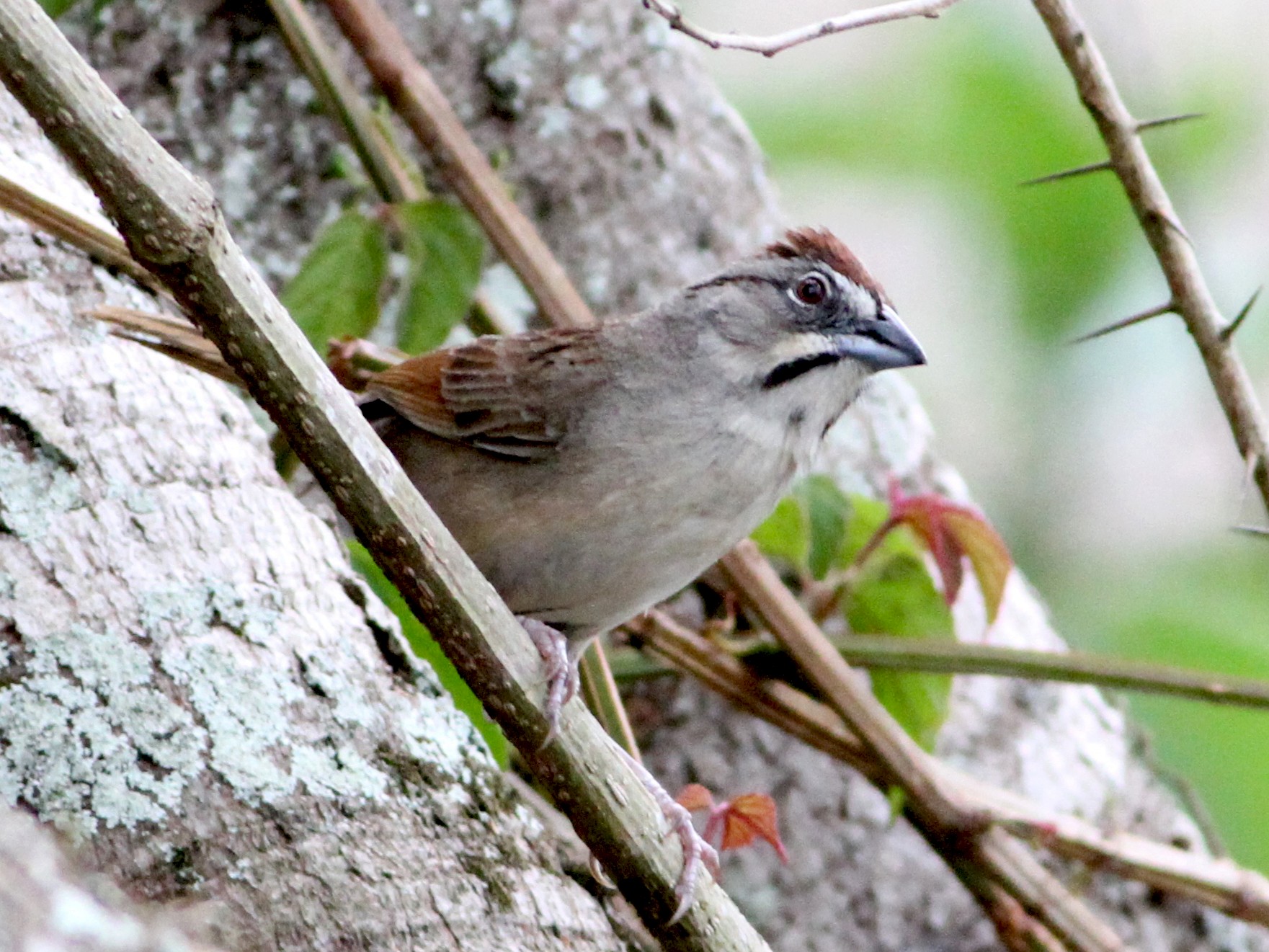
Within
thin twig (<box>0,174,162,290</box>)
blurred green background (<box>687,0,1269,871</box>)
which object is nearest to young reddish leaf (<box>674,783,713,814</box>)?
thin twig (<box>0,174,162,290</box>)

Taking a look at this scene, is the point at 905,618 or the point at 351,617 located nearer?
the point at 351,617

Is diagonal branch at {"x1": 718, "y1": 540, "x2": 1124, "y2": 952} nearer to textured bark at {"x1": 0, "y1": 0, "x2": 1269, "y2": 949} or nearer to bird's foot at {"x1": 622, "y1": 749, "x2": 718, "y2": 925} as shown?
textured bark at {"x1": 0, "y1": 0, "x2": 1269, "y2": 949}

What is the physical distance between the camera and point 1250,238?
20.3ft

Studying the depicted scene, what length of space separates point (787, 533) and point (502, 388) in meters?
0.86

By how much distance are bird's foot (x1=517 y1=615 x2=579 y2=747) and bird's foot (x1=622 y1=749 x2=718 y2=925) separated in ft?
0.44

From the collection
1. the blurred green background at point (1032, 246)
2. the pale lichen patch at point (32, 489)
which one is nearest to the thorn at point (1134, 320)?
the pale lichen patch at point (32, 489)

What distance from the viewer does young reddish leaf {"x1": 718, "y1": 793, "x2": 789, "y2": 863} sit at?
2.72 meters

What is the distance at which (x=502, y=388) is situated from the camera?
2922mm

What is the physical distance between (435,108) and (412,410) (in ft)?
2.89

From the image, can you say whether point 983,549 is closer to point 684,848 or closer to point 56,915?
point 684,848

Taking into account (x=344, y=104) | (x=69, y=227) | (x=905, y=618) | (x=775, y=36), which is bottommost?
(x=905, y=618)

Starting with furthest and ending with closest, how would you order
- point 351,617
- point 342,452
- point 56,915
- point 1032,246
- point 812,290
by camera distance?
point 1032,246 < point 812,290 < point 351,617 < point 342,452 < point 56,915

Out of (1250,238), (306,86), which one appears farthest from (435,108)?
(1250,238)

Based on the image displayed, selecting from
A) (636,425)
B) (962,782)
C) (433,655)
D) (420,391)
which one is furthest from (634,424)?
(962,782)
